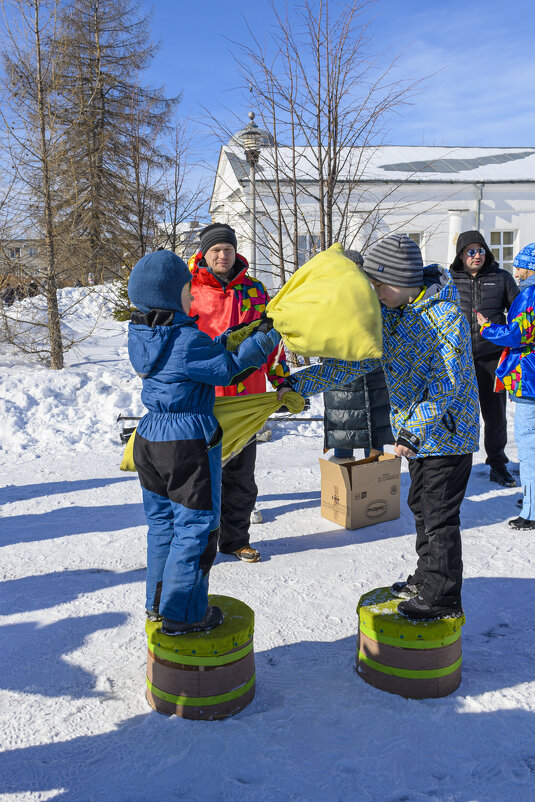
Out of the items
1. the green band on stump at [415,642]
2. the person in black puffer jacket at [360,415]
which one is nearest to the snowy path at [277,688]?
the green band on stump at [415,642]

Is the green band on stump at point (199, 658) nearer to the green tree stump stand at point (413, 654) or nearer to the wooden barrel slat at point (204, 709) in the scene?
the wooden barrel slat at point (204, 709)

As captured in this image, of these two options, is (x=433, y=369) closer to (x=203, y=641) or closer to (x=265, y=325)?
(x=265, y=325)

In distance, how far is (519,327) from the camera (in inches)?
173

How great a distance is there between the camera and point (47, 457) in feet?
22.7

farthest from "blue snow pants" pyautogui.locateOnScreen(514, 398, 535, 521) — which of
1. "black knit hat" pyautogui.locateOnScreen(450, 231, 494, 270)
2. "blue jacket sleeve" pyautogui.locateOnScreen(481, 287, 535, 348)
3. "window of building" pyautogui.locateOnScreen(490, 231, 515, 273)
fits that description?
"window of building" pyautogui.locateOnScreen(490, 231, 515, 273)

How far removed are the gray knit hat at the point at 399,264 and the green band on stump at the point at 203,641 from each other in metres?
1.60

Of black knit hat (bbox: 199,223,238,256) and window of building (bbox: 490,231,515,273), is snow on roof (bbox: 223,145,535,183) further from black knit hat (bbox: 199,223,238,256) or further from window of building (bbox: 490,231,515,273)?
black knit hat (bbox: 199,223,238,256)

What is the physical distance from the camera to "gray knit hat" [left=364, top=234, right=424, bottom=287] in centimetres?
259

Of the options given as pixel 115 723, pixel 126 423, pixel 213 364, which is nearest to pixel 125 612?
pixel 115 723

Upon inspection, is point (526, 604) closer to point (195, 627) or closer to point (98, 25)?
point (195, 627)

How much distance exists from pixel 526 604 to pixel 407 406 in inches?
62.6

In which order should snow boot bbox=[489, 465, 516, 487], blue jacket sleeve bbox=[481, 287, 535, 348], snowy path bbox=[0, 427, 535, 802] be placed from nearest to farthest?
snowy path bbox=[0, 427, 535, 802], blue jacket sleeve bbox=[481, 287, 535, 348], snow boot bbox=[489, 465, 516, 487]

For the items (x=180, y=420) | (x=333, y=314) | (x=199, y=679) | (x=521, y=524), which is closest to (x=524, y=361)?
(x=521, y=524)

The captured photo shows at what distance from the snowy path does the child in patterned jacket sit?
0.47 metres
